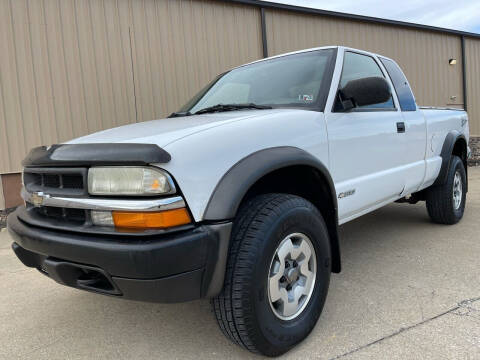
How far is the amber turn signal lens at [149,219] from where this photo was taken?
5.34 ft

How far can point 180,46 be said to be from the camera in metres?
6.64

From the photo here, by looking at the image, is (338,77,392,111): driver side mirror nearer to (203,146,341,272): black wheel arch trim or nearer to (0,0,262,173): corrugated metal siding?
(203,146,341,272): black wheel arch trim

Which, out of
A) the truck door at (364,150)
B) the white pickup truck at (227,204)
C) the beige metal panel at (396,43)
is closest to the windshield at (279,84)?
the white pickup truck at (227,204)

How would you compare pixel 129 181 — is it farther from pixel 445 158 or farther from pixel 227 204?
pixel 445 158

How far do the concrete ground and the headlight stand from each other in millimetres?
1000

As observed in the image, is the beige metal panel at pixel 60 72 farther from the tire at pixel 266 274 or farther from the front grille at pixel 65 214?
the tire at pixel 266 274

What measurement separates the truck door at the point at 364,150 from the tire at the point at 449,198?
1.13 meters

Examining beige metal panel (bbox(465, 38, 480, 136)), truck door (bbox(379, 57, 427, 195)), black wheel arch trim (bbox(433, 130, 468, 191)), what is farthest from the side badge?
beige metal panel (bbox(465, 38, 480, 136))

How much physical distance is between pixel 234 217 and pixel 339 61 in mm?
1634

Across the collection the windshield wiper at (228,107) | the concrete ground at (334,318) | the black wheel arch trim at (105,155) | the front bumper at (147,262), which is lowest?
the concrete ground at (334,318)

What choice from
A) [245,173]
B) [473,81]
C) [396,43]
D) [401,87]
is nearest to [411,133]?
[401,87]

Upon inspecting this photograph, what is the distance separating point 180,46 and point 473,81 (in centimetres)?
975

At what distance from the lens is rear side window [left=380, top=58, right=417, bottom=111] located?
3.57 metres

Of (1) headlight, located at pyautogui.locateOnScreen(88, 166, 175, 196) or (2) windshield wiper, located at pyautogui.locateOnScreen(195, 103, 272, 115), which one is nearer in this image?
(1) headlight, located at pyautogui.locateOnScreen(88, 166, 175, 196)
